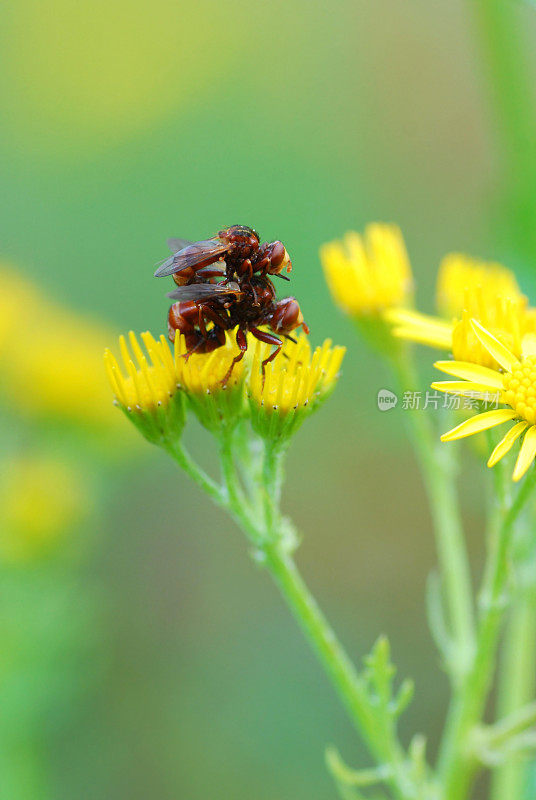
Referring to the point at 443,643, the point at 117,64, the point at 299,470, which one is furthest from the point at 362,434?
the point at 117,64

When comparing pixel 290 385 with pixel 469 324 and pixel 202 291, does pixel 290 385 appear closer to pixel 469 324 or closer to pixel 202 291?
pixel 202 291

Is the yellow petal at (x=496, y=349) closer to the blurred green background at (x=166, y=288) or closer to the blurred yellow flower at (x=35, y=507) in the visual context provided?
the blurred green background at (x=166, y=288)

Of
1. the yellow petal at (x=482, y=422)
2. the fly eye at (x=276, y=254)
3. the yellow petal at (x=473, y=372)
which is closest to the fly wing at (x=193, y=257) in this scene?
the fly eye at (x=276, y=254)

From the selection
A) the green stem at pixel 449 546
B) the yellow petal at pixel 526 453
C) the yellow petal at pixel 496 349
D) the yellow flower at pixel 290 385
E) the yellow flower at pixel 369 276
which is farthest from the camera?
the yellow flower at pixel 369 276

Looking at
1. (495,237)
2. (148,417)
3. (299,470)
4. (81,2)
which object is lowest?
(299,470)

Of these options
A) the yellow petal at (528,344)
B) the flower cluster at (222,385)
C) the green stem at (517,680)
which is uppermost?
the flower cluster at (222,385)

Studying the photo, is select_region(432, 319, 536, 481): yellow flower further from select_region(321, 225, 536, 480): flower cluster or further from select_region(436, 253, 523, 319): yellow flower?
select_region(436, 253, 523, 319): yellow flower

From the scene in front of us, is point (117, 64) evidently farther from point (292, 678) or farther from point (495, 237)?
point (292, 678)

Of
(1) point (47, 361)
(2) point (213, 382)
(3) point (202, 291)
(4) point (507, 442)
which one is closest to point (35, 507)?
(1) point (47, 361)
